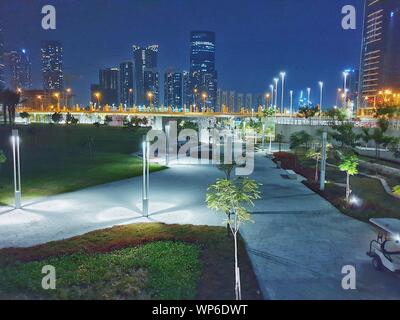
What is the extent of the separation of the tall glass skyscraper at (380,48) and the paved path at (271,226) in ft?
503

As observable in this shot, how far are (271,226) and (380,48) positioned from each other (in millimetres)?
173258

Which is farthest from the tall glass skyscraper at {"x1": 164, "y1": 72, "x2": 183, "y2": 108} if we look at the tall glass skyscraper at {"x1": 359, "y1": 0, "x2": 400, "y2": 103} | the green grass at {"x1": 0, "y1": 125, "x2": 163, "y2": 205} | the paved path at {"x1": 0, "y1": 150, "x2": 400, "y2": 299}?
the paved path at {"x1": 0, "y1": 150, "x2": 400, "y2": 299}

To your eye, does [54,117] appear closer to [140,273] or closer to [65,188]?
[65,188]

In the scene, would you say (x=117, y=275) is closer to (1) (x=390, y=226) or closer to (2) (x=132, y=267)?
(2) (x=132, y=267)

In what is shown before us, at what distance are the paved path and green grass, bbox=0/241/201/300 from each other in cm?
203

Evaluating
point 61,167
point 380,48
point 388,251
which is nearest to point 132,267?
point 388,251

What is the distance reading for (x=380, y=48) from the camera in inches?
6481

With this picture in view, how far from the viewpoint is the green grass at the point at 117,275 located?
9195 millimetres

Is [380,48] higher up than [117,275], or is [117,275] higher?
[380,48]

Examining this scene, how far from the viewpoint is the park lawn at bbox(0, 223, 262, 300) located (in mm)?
9258

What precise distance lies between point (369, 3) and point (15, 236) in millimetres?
196287

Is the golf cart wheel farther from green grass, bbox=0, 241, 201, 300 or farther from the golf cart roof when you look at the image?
green grass, bbox=0, 241, 201, 300
